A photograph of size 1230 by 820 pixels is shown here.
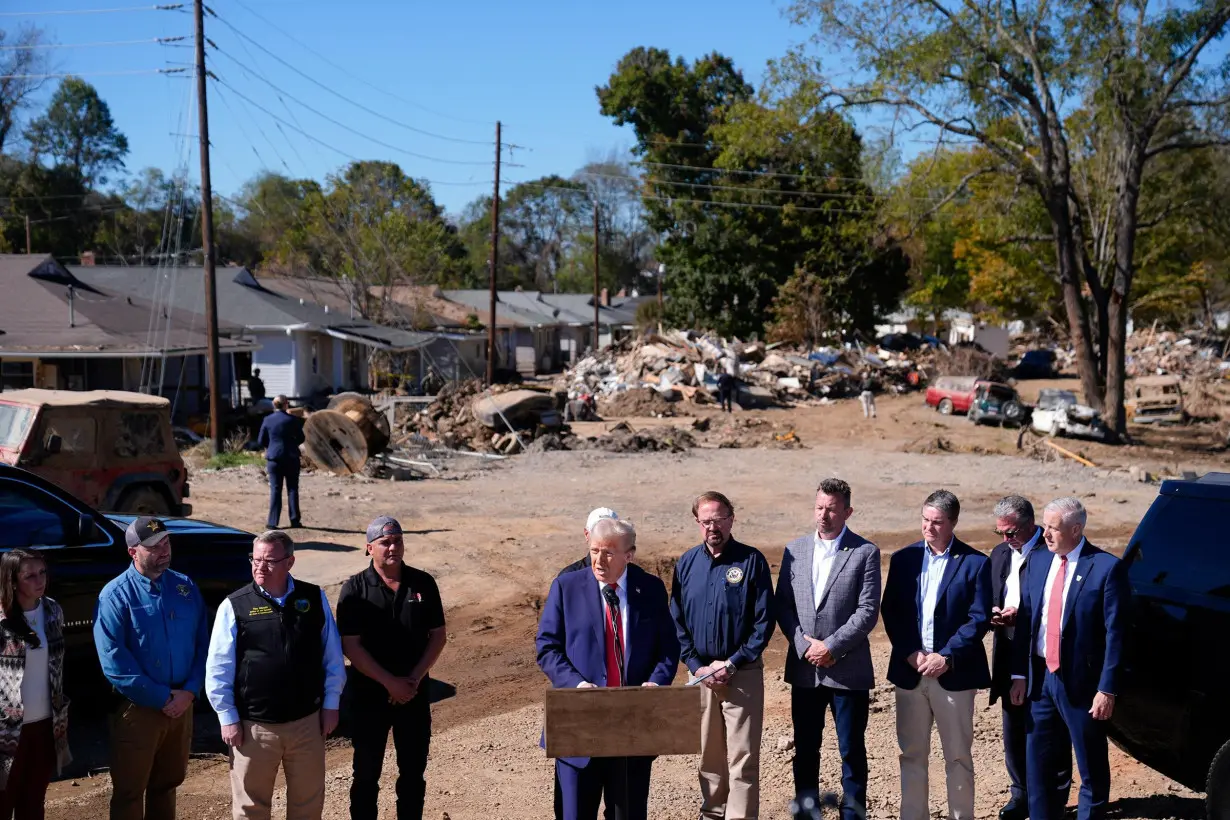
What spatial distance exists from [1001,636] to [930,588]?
69 cm

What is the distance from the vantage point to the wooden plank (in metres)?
4.75

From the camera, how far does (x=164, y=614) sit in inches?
214

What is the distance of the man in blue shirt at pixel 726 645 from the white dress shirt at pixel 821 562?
31 centimetres

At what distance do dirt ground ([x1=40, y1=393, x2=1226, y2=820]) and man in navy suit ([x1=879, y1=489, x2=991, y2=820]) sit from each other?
0.65 metres

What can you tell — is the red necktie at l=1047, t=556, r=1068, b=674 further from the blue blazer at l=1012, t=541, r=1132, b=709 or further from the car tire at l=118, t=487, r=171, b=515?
the car tire at l=118, t=487, r=171, b=515

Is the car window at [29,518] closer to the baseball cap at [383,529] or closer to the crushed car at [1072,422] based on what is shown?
the baseball cap at [383,529]

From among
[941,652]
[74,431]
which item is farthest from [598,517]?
[74,431]

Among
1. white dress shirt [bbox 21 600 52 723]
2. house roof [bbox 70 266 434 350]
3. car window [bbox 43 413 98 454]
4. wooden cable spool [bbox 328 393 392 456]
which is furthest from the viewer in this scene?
house roof [bbox 70 266 434 350]

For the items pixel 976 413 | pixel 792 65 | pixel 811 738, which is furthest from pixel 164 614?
pixel 976 413

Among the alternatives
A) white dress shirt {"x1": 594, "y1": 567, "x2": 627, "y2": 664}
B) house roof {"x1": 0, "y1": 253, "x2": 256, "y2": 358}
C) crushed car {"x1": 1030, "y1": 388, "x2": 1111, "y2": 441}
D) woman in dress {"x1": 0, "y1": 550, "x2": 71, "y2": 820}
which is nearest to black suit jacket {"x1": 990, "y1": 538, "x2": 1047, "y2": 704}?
white dress shirt {"x1": 594, "y1": 567, "x2": 627, "y2": 664}

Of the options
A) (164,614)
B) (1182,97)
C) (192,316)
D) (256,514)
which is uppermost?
(1182,97)

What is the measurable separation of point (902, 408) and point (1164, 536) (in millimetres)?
35178

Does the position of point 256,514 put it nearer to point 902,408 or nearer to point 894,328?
point 902,408

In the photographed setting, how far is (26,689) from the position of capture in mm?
5145
